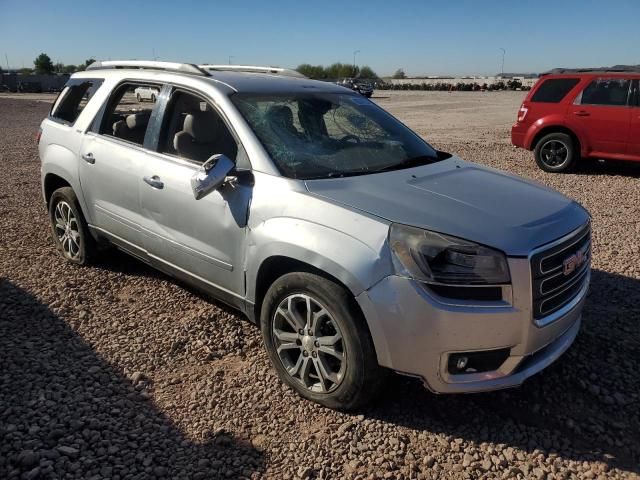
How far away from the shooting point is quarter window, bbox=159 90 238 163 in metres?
3.63

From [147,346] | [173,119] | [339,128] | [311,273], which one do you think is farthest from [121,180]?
[311,273]

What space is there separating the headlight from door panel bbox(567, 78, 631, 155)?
800 centimetres

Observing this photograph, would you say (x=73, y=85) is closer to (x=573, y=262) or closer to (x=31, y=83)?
(x=573, y=262)

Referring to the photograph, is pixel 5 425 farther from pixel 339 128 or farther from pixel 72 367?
pixel 339 128

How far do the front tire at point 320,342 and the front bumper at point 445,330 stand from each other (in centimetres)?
11

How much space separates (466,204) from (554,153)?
8.07 metres

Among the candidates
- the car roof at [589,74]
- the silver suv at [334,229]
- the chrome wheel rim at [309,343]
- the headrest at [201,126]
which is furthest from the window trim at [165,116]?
the car roof at [589,74]

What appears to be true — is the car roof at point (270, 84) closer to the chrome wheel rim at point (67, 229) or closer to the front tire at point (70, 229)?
the front tire at point (70, 229)

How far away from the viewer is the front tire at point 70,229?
15.8 feet

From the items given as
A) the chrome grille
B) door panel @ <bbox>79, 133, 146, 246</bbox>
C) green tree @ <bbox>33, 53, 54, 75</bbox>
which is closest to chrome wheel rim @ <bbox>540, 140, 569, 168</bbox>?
the chrome grille

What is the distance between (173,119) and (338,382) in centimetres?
224

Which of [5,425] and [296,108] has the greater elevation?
[296,108]

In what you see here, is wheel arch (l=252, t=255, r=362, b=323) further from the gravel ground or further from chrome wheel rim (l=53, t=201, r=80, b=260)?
chrome wheel rim (l=53, t=201, r=80, b=260)

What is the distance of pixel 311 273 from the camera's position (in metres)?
2.87
